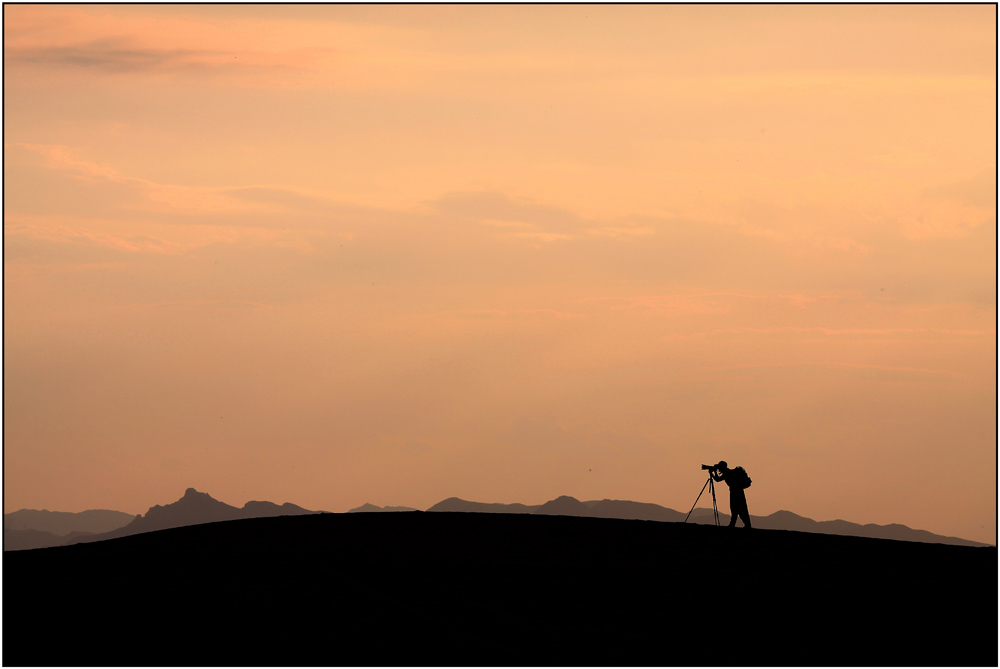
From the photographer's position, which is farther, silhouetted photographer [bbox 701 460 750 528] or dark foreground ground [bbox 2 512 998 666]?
silhouetted photographer [bbox 701 460 750 528]

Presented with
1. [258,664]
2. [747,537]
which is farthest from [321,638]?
[747,537]

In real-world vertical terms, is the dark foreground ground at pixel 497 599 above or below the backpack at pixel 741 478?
below

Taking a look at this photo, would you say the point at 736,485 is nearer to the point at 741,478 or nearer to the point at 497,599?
the point at 741,478

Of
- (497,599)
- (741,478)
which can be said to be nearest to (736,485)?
(741,478)

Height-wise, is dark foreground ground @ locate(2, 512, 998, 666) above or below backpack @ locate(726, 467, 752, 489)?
below

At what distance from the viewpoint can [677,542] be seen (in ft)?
83.0

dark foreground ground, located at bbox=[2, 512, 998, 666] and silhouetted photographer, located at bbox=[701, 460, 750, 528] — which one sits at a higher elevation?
silhouetted photographer, located at bbox=[701, 460, 750, 528]

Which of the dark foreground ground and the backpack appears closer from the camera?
the dark foreground ground

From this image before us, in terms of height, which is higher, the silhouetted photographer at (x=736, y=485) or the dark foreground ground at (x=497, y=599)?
the silhouetted photographer at (x=736, y=485)

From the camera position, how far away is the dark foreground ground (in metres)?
15.8

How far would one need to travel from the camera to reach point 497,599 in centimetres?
1919

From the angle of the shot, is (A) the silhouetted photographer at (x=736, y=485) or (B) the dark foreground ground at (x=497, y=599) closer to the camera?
(B) the dark foreground ground at (x=497, y=599)

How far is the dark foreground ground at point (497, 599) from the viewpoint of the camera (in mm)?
15805

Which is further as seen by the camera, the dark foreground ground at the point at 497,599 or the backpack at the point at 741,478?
the backpack at the point at 741,478
